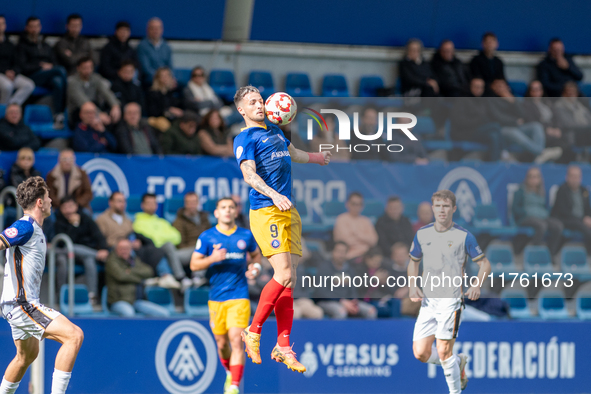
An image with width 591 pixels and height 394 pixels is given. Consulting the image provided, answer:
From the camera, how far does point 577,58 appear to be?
1695cm

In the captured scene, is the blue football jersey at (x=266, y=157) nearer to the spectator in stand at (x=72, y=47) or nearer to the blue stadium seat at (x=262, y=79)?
the spectator in stand at (x=72, y=47)

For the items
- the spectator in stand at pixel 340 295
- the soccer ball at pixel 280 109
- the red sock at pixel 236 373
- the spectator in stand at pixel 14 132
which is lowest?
the red sock at pixel 236 373

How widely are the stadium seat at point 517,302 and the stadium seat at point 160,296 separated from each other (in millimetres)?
4691

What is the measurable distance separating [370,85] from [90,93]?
5197 mm

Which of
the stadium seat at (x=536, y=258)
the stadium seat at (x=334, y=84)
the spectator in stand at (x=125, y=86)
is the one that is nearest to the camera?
the stadium seat at (x=536, y=258)

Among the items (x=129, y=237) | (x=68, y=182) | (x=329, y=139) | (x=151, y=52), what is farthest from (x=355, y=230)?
(x=151, y=52)

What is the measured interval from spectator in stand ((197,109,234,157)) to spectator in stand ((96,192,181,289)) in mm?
1683

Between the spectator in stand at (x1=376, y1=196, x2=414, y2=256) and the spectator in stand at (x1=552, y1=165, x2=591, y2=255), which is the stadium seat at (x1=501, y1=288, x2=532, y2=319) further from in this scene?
the spectator in stand at (x1=376, y1=196, x2=414, y2=256)

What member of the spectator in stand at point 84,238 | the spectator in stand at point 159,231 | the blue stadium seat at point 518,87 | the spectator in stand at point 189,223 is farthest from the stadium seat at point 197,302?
the blue stadium seat at point 518,87

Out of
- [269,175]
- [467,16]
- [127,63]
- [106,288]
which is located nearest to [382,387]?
[106,288]

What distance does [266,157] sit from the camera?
748 centimetres

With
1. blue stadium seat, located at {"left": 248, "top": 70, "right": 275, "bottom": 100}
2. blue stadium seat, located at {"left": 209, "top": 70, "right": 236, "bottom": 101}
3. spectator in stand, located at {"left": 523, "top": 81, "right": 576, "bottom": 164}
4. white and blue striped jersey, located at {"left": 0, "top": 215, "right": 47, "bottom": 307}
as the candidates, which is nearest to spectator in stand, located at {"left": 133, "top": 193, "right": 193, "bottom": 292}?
blue stadium seat, located at {"left": 209, "top": 70, "right": 236, "bottom": 101}

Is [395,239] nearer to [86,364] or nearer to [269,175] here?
[269,175]

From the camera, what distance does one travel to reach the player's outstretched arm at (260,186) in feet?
23.2
